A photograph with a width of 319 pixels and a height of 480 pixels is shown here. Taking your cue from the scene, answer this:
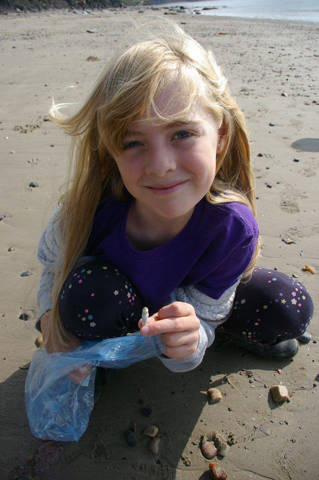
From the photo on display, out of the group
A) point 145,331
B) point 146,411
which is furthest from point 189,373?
point 145,331

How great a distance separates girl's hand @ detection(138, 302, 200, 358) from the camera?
1379 mm

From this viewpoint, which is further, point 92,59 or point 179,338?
point 92,59

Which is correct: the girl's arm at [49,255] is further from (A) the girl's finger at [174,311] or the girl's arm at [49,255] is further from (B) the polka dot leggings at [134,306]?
(A) the girl's finger at [174,311]

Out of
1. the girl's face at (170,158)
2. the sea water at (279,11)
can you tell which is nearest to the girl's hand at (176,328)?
the girl's face at (170,158)

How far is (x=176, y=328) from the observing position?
1410mm

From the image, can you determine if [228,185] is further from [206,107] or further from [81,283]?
[81,283]

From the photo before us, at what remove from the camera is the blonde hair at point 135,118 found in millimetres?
1384

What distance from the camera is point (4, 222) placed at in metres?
3.00

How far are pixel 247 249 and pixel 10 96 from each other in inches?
204

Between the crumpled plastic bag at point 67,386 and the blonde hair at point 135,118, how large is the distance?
0.14 m

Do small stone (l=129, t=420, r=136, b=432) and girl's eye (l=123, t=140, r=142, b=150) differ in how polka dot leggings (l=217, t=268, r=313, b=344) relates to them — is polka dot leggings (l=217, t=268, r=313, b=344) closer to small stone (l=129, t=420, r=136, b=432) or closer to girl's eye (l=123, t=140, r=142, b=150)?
small stone (l=129, t=420, r=136, b=432)

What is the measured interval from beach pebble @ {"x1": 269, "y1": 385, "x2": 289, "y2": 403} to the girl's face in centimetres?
90

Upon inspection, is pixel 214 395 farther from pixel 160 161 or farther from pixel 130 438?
pixel 160 161

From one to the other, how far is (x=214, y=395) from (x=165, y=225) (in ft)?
2.48
